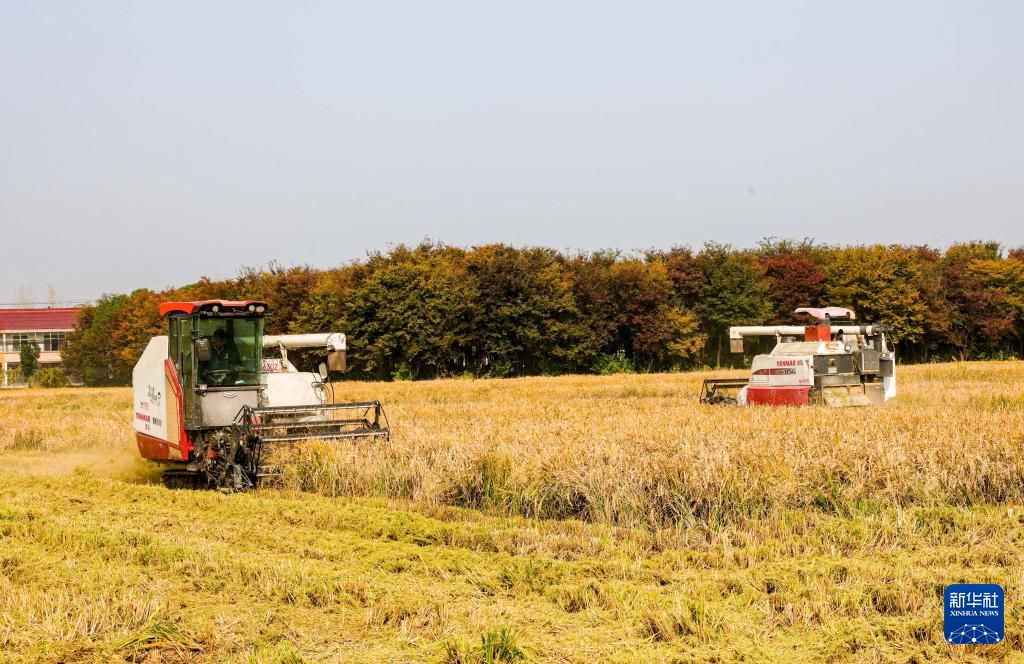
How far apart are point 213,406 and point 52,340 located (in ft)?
274

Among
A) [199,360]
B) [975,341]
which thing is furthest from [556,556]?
[975,341]

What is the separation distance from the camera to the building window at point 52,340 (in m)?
86.3

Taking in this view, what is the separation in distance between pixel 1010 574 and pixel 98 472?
12337 millimetres

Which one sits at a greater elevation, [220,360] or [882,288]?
[882,288]

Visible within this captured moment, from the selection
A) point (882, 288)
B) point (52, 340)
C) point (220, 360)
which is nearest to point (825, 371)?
point (220, 360)

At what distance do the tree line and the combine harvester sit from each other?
34.4m

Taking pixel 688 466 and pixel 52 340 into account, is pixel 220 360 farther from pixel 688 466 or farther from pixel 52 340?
pixel 52 340

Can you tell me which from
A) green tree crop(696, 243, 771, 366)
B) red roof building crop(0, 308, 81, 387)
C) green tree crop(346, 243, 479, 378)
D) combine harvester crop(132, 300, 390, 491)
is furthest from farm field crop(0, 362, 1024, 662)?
red roof building crop(0, 308, 81, 387)

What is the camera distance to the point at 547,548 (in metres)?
7.55

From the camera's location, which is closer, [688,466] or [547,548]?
[547,548]

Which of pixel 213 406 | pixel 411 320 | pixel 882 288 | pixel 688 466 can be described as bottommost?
pixel 688 466

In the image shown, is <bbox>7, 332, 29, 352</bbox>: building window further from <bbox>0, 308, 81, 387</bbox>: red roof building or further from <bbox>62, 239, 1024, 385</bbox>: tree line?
<bbox>62, 239, 1024, 385</bbox>: tree line

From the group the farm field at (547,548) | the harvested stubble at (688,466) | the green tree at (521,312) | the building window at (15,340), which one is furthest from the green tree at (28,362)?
the harvested stubble at (688,466)

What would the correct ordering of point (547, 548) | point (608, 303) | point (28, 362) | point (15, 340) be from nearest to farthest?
point (547, 548) < point (608, 303) < point (28, 362) < point (15, 340)
